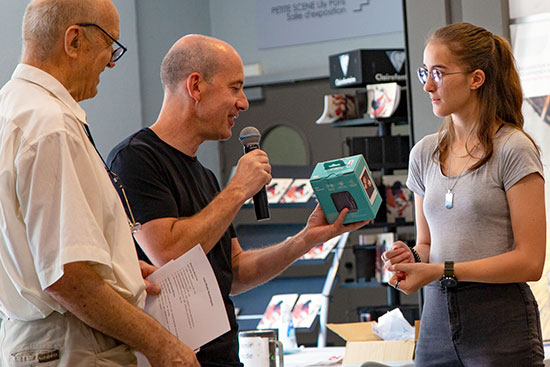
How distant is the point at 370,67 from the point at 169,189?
125 inches

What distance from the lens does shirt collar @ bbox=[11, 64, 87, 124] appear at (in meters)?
1.46

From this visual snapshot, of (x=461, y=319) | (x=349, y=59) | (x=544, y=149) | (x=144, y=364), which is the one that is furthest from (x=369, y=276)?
(x=144, y=364)

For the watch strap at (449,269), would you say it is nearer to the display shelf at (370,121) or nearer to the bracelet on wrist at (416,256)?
the bracelet on wrist at (416,256)

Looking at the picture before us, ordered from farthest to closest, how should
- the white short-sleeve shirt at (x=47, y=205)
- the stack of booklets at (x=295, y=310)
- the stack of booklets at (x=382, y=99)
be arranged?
the stack of booklets at (x=382, y=99), the stack of booklets at (x=295, y=310), the white short-sleeve shirt at (x=47, y=205)

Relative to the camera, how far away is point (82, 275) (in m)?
1.36

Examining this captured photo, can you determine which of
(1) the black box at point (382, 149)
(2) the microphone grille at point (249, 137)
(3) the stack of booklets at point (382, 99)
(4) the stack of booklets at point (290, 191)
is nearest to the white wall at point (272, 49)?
(4) the stack of booklets at point (290, 191)

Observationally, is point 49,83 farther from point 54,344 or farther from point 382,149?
point 382,149

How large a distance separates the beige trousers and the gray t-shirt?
38.0 inches

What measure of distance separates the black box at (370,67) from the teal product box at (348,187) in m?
2.84

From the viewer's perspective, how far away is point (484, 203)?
193 centimetres

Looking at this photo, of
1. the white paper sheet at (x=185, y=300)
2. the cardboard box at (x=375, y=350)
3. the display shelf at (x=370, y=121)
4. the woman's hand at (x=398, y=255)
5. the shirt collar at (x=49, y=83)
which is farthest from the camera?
the display shelf at (x=370, y=121)

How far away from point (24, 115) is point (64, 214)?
0.67 feet

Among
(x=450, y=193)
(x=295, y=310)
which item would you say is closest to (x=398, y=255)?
(x=450, y=193)

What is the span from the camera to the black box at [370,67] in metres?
4.82
